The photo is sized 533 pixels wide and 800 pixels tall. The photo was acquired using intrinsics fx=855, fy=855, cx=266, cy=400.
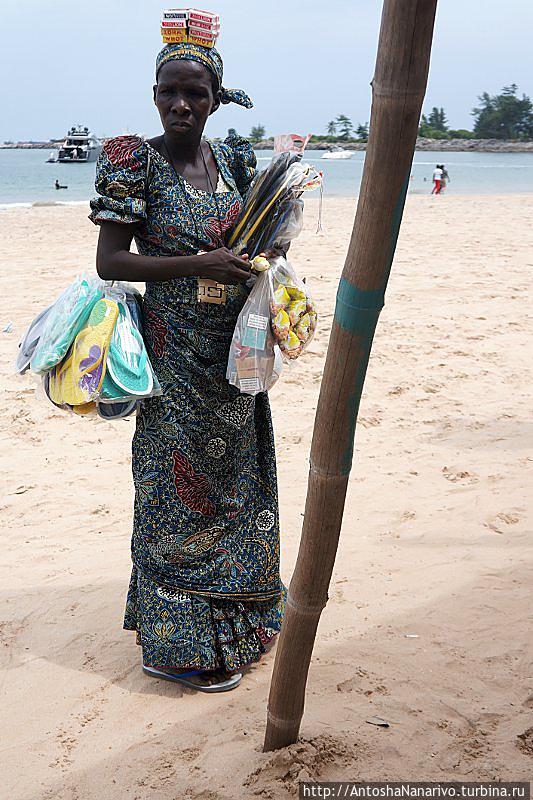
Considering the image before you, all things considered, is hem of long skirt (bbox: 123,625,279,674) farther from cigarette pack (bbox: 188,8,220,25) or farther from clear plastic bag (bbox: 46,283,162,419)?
cigarette pack (bbox: 188,8,220,25)

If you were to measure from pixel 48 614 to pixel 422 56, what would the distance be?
2.60 metres

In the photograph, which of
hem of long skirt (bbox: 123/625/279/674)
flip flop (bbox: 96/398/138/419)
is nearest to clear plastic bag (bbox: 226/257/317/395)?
flip flop (bbox: 96/398/138/419)

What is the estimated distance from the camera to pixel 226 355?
9.33ft

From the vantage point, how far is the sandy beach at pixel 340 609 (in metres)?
2.48

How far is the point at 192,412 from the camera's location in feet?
9.28

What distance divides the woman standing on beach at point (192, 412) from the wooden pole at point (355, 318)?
25.0 inches

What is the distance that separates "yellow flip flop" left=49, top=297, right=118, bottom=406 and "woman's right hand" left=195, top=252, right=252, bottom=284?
0.34 metres

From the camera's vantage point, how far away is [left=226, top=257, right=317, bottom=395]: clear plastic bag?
2.70 metres

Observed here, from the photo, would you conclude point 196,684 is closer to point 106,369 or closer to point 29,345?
point 106,369

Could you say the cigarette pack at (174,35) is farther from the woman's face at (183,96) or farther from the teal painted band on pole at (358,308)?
the teal painted band on pole at (358,308)

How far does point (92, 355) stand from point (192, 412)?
391 mm

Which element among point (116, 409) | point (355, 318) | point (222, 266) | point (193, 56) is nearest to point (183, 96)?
point (193, 56)

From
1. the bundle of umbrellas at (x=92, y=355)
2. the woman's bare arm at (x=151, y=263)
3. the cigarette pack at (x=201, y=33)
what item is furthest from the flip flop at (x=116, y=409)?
the cigarette pack at (x=201, y=33)

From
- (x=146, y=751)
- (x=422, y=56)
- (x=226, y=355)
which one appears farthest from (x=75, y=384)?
(x=422, y=56)
